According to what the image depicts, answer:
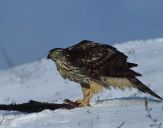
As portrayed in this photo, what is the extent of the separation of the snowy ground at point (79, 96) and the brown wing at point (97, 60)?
454 millimetres

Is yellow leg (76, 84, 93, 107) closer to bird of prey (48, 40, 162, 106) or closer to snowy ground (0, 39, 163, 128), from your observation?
bird of prey (48, 40, 162, 106)

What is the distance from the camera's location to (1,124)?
11.4m

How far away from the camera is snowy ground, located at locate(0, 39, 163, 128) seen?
10907 mm

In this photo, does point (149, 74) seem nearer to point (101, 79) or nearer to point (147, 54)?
point (147, 54)

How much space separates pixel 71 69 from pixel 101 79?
1.68ft

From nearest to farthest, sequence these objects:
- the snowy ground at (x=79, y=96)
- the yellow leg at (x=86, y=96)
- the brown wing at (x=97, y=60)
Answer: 1. the snowy ground at (x=79, y=96)
2. the yellow leg at (x=86, y=96)
3. the brown wing at (x=97, y=60)

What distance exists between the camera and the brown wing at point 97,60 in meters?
13.2

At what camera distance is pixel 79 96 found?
2100 centimetres

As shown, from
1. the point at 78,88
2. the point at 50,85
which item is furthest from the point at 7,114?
the point at 50,85

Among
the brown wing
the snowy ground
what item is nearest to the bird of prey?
the brown wing

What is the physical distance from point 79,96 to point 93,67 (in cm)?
772

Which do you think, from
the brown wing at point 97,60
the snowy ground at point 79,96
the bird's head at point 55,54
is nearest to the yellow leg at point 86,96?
the snowy ground at point 79,96

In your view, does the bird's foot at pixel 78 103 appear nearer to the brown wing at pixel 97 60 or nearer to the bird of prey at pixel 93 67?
the bird of prey at pixel 93 67

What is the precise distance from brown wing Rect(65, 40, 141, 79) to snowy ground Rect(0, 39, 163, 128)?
0.45 meters
